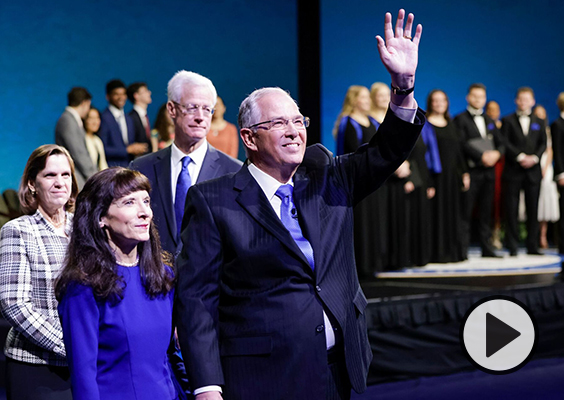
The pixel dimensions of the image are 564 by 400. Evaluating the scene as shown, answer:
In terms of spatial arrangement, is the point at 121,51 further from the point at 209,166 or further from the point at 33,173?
the point at 33,173

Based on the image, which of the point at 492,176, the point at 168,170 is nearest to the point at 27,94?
the point at 492,176

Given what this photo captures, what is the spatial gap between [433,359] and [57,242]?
3.08m

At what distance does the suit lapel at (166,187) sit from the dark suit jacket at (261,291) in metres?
0.89

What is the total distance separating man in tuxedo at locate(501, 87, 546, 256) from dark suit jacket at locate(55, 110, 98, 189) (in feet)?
13.4

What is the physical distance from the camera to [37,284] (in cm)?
243

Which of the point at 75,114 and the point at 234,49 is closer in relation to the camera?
the point at 75,114

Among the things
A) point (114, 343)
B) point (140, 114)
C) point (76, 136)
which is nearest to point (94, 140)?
point (76, 136)

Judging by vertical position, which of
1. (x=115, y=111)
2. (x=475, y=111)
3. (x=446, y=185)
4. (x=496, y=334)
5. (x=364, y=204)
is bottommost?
(x=496, y=334)

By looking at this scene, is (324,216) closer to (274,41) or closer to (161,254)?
(161,254)

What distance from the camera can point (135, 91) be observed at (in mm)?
6871

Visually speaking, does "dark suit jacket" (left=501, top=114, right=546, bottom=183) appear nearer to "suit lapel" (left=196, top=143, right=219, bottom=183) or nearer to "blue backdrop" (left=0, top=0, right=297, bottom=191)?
"blue backdrop" (left=0, top=0, right=297, bottom=191)

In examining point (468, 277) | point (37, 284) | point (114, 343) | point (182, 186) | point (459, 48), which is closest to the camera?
point (114, 343)

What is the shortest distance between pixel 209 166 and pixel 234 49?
6.26 metres

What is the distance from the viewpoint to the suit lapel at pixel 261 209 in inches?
77.6
